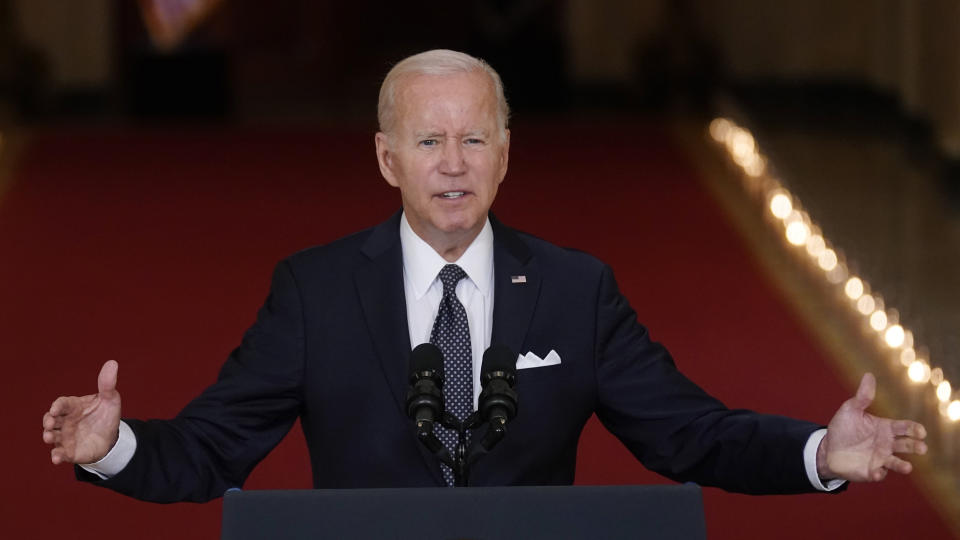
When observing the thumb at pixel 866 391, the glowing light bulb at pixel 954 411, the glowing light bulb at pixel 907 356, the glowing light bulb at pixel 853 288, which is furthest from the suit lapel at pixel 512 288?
the glowing light bulb at pixel 853 288

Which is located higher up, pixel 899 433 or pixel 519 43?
pixel 519 43

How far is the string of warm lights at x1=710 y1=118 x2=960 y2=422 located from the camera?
5.74 metres

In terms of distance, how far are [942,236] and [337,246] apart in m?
7.30

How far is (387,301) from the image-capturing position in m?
2.93

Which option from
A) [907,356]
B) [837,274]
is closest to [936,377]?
[907,356]

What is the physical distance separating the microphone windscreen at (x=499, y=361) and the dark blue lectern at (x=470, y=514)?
0.17m

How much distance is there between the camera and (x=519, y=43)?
14.3m

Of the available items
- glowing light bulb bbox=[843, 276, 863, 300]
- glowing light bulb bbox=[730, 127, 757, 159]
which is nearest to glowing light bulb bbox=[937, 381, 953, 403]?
glowing light bulb bbox=[843, 276, 863, 300]

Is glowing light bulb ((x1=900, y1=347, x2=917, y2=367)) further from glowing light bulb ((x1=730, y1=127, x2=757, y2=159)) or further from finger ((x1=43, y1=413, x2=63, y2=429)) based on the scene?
finger ((x1=43, y1=413, x2=63, y2=429))

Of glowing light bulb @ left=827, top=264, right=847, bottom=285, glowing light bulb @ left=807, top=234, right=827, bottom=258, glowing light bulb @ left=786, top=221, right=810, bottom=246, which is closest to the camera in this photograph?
glowing light bulb @ left=827, top=264, right=847, bottom=285

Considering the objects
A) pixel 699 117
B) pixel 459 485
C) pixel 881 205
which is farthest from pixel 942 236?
pixel 459 485

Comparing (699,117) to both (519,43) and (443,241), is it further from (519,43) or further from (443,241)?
(443,241)

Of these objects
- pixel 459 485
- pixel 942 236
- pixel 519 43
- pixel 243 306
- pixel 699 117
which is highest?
pixel 519 43

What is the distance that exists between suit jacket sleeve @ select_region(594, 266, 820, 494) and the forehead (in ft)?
1.43
